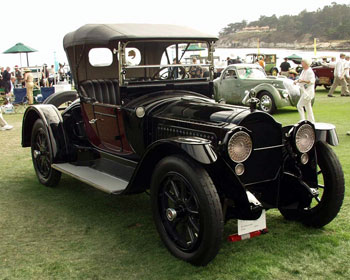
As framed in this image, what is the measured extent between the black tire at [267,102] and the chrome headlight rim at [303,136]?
8.72 meters

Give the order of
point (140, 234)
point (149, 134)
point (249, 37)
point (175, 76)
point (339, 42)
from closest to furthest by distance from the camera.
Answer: point (140, 234)
point (149, 134)
point (175, 76)
point (339, 42)
point (249, 37)

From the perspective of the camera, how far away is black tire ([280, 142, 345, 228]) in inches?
145

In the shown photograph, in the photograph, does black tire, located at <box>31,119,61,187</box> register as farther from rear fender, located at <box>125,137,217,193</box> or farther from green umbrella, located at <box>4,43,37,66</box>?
green umbrella, located at <box>4,43,37,66</box>

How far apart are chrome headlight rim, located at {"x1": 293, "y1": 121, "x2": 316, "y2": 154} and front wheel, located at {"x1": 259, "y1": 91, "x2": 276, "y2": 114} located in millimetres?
8764

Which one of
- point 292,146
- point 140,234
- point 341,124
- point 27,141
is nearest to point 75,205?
point 140,234

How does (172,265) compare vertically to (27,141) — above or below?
below

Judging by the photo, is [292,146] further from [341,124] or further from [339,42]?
[339,42]

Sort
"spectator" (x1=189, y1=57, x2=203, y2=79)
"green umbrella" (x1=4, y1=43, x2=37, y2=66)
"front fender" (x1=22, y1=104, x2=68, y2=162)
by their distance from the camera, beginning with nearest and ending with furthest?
"spectator" (x1=189, y1=57, x2=203, y2=79) → "front fender" (x1=22, y1=104, x2=68, y2=162) → "green umbrella" (x1=4, y1=43, x2=37, y2=66)

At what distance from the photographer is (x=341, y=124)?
9922 mm

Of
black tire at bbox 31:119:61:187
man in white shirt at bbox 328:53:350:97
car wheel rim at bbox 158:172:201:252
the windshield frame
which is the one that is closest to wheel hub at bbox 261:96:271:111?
man in white shirt at bbox 328:53:350:97

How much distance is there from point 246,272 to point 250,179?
0.81m

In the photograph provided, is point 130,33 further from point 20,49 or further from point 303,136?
point 20,49

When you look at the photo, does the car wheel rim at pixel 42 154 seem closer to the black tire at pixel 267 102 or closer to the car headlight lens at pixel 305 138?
the car headlight lens at pixel 305 138

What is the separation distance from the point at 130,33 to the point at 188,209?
2.00m
